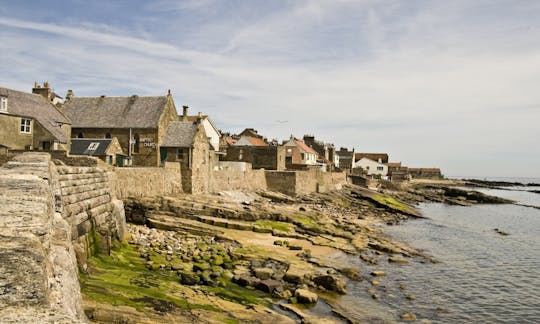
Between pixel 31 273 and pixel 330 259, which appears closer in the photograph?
pixel 31 273

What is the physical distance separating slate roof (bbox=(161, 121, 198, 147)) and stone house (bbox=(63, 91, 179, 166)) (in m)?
1.47

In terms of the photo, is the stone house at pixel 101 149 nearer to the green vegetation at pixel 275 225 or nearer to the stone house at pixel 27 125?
the stone house at pixel 27 125

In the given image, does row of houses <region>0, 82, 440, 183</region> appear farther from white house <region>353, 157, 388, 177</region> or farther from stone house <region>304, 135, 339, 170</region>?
white house <region>353, 157, 388, 177</region>

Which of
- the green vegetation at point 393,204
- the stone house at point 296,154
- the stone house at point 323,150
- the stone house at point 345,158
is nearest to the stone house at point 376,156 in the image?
the stone house at point 345,158

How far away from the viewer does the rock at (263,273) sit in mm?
17938

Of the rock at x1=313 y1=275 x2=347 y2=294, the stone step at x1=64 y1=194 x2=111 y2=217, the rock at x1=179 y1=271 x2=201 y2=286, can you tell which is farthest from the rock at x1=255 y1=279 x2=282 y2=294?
the stone step at x1=64 y1=194 x2=111 y2=217

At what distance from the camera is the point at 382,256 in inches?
1058

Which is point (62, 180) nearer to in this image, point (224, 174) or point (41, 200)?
point (41, 200)

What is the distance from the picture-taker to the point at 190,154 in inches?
Result: 1363

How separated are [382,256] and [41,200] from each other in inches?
910

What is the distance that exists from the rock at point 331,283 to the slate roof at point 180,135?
19.9 metres

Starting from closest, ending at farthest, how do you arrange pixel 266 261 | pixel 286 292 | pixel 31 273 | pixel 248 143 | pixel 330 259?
1. pixel 31 273
2. pixel 286 292
3. pixel 266 261
4. pixel 330 259
5. pixel 248 143

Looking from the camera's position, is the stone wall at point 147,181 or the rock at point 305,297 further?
the stone wall at point 147,181

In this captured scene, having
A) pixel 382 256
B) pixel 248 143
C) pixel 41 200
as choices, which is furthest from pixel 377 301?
pixel 248 143
